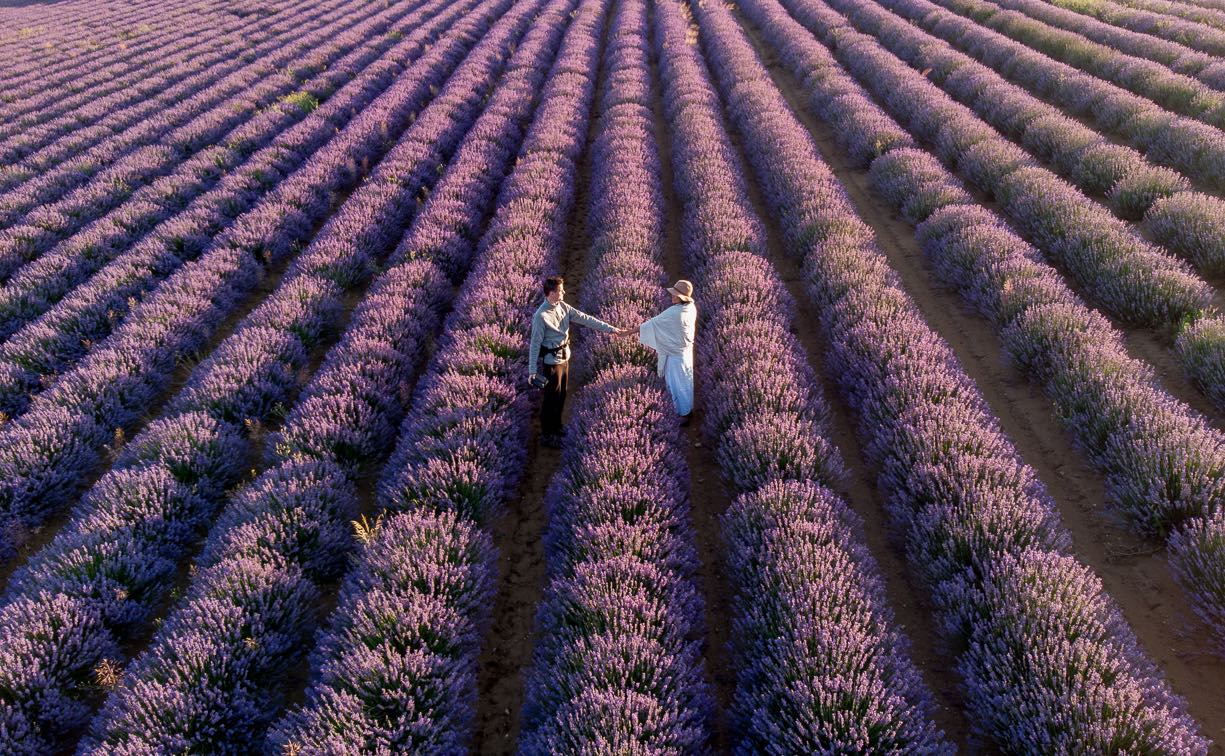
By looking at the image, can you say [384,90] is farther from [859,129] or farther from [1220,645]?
[1220,645]

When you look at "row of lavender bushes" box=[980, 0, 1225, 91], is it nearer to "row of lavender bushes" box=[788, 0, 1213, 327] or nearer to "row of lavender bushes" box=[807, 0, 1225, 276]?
"row of lavender bushes" box=[807, 0, 1225, 276]

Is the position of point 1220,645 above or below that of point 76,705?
above

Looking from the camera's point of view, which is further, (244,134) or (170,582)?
(244,134)

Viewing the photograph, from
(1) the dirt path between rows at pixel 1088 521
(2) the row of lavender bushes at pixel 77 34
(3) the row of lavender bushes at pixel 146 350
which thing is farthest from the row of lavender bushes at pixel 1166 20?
(2) the row of lavender bushes at pixel 77 34

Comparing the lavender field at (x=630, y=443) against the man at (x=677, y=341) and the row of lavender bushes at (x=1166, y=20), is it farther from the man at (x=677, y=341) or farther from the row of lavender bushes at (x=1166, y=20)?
the row of lavender bushes at (x=1166, y=20)

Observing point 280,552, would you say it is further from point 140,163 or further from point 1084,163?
point 1084,163

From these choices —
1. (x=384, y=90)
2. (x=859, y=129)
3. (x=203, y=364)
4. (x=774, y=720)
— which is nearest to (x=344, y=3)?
(x=384, y=90)

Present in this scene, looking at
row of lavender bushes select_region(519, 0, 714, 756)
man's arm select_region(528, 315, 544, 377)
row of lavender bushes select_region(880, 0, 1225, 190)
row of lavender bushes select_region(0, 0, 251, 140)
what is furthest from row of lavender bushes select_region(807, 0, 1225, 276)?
row of lavender bushes select_region(0, 0, 251, 140)
